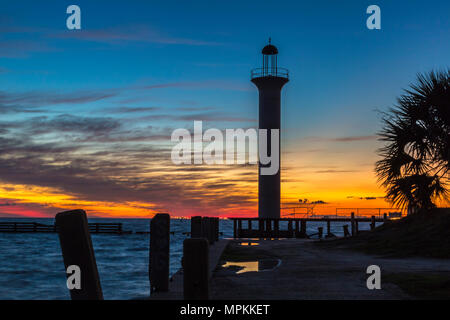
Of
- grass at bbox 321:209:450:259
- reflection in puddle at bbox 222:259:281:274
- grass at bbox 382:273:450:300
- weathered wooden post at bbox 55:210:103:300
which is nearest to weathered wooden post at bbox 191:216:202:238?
reflection in puddle at bbox 222:259:281:274

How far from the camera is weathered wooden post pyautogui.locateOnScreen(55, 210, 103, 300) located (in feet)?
19.4

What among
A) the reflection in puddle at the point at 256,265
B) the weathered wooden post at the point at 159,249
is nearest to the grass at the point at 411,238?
the reflection in puddle at the point at 256,265

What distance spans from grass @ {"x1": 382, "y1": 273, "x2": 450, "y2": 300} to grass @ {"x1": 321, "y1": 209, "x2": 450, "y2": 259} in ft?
21.5

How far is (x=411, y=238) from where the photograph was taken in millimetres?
20016

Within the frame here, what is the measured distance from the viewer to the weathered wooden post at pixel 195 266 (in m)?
5.56

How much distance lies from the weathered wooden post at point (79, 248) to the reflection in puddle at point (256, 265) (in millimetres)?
7352

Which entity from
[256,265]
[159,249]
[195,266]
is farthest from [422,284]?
[195,266]

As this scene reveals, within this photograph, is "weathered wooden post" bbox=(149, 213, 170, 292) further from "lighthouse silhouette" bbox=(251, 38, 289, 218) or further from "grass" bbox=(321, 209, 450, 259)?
"lighthouse silhouette" bbox=(251, 38, 289, 218)

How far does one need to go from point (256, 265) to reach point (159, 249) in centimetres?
616

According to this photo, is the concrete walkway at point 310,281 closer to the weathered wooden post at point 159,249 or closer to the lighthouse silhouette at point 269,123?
the weathered wooden post at point 159,249

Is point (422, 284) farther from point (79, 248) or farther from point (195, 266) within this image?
point (79, 248)

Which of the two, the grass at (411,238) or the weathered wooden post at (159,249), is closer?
the weathered wooden post at (159,249)

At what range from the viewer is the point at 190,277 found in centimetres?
557
